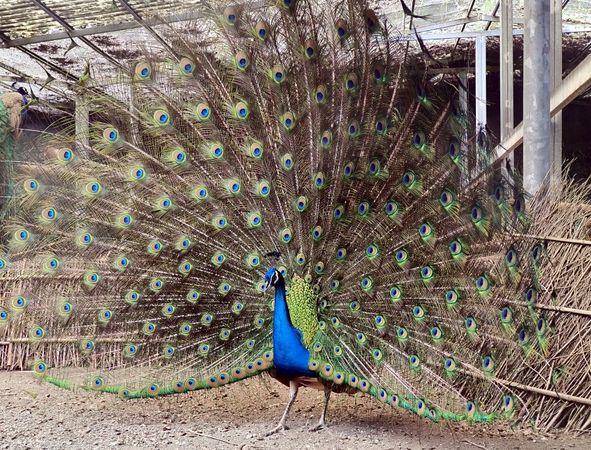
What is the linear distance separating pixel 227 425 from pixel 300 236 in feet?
4.30

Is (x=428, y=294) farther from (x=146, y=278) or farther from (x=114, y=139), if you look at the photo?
(x=114, y=139)

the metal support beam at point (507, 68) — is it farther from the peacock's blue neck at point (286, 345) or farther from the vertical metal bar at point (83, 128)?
the vertical metal bar at point (83, 128)

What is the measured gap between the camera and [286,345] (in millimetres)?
4309

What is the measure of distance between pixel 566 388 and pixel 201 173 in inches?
98.4

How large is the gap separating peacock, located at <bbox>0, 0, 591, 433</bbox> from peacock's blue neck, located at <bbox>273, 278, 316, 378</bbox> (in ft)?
0.04

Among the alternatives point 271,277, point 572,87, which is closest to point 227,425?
point 271,277

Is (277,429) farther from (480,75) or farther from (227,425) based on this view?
(480,75)

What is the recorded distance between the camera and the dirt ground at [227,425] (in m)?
4.35

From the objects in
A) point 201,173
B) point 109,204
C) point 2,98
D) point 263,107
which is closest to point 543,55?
point 263,107

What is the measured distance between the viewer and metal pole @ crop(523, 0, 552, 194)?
5.89 meters

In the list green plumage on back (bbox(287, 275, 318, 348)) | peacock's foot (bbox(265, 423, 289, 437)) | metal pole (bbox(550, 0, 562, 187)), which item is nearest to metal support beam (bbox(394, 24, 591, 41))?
metal pole (bbox(550, 0, 562, 187))

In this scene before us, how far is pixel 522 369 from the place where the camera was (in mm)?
4551

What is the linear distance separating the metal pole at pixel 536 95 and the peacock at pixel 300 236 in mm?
1153

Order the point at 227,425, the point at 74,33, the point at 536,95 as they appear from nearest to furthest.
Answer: the point at 227,425 → the point at 536,95 → the point at 74,33
